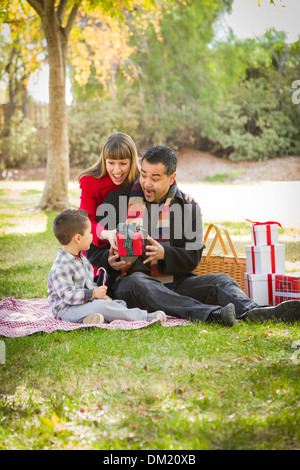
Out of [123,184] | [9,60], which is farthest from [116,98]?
[123,184]

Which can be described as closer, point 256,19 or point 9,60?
point 9,60

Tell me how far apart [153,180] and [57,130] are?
23.4 ft

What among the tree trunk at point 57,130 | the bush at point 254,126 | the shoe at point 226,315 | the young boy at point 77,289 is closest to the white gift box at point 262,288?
the shoe at point 226,315

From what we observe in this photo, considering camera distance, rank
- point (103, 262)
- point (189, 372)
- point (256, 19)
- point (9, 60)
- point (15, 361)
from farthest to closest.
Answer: point (256, 19) → point (9, 60) → point (103, 262) → point (15, 361) → point (189, 372)

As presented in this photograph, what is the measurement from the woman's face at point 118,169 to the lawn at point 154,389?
1.23 metres

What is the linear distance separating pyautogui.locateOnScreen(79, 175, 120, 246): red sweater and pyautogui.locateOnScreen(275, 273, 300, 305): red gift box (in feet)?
4.79

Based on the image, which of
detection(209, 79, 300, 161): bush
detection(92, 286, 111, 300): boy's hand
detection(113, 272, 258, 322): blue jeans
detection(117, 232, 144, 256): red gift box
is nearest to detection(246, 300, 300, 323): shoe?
detection(113, 272, 258, 322): blue jeans

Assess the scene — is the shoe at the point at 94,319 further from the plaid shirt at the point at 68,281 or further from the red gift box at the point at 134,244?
the red gift box at the point at 134,244

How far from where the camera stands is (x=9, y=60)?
795 inches

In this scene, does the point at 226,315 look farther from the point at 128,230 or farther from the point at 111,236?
the point at 111,236

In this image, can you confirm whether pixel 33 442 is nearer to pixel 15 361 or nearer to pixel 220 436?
pixel 220 436

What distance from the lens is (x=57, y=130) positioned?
1071 centimetres

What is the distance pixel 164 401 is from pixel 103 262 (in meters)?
1.78

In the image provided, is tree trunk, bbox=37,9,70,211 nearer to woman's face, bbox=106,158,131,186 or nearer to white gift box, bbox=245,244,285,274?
woman's face, bbox=106,158,131,186
